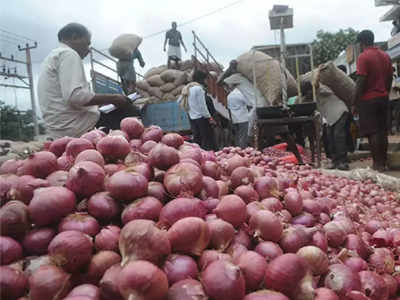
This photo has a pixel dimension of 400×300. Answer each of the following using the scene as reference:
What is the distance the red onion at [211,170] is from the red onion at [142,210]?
16.0 inches

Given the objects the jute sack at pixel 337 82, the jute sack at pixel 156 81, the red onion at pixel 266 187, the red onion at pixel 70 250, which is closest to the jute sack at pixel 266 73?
the jute sack at pixel 337 82

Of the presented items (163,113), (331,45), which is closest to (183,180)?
(163,113)

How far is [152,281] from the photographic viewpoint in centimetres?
83

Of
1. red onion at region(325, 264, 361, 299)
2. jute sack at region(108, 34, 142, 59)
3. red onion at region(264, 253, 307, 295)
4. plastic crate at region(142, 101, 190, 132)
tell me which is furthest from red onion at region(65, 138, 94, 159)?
jute sack at region(108, 34, 142, 59)

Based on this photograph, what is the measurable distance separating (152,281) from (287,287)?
349 mm

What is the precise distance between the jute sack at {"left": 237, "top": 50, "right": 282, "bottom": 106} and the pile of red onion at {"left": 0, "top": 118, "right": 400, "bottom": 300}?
5.44 metres

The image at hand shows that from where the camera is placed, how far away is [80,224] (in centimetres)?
104

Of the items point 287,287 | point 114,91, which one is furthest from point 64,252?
point 114,91

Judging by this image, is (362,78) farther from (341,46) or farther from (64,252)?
(341,46)

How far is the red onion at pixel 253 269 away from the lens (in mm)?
986

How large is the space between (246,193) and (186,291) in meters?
0.59

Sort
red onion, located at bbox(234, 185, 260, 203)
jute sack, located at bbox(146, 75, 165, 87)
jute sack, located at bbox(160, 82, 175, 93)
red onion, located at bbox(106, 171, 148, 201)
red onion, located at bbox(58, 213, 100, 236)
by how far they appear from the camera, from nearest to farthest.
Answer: red onion, located at bbox(58, 213, 100, 236) → red onion, located at bbox(106, 171, 148, 201) → red onion, located at bbox(234, 185, 260, 203) → jute sack, located at bbox(160, 82, 175, 93) → jute sack, located at bbox(146, 75, 165, 87)

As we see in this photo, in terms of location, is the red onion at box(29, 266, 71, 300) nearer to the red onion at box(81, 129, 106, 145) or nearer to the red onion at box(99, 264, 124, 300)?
the red onion at box(99, 264, 124, 300)

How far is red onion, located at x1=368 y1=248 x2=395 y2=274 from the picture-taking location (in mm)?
1332
